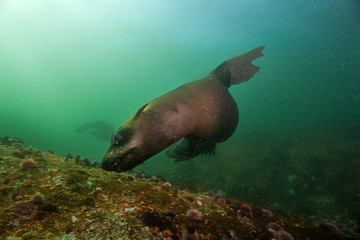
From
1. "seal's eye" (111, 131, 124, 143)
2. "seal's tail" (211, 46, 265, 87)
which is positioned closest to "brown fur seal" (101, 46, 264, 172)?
"seal's eye" (111, 131, 124, 143)

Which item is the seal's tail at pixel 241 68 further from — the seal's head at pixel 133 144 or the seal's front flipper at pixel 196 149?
the seal's head at pixel 133 144

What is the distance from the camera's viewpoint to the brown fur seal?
2738mm

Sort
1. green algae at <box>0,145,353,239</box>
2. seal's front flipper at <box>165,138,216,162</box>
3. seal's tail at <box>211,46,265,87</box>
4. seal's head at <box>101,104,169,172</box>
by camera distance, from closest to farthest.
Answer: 1. green algae at <box>0,145,353,239</box>
2. seal's head at <box>101,104,169,172</box>
3. seal's front flipper at <box>165,138,216,162</box>
4. seal's tail at <box>211,46,265,87</box>

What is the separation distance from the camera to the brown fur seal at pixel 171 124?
2.74m

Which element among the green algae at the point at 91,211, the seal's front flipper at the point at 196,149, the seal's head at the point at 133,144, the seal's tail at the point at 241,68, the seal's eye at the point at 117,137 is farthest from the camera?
the seal's tail at the point at 241,68

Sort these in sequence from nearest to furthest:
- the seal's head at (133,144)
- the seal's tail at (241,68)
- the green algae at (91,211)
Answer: the green algae at (91,211) < the seal's head at (133,144) < the seal's tail at (241,68)

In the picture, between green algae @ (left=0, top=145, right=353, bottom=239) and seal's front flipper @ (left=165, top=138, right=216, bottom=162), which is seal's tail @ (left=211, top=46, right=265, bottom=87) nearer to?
seal's front flipper @ (left=165, top=138, right=216, bottom=162)

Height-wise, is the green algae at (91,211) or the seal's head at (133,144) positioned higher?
the seal's head at (133,144)

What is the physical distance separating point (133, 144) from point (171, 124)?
787 mm

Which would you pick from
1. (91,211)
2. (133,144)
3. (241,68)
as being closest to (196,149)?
(133,144)

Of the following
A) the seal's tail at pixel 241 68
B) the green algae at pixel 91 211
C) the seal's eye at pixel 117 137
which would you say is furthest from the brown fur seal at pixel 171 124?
the seal's tail at pixel 241 68

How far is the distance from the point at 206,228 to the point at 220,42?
64.4 meters

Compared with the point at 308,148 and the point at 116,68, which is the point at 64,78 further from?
the point at 308,148

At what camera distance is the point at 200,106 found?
3912 mm
